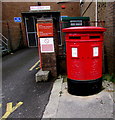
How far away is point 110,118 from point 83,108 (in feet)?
→ 1.58

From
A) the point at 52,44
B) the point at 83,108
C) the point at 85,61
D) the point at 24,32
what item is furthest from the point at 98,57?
the point at 24,32

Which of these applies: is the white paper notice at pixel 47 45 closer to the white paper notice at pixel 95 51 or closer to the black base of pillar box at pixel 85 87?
the black base of pillar box at pixel 85 87

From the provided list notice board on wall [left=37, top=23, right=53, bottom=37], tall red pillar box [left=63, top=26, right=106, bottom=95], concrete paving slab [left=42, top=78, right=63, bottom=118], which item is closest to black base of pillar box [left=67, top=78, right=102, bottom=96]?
tall red pillar box [left=63, top=26, right=106, bottom=95]

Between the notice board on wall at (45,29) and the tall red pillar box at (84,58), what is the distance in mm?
1127

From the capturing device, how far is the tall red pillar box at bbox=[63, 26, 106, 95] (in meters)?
2.49

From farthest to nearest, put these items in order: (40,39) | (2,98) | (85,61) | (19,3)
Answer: (19,3) < (40,39) < (2,98) < (85,61)

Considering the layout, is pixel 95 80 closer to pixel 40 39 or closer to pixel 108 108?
pixel 108 108

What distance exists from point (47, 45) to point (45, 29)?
0.48m

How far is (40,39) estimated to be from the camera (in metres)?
3.76

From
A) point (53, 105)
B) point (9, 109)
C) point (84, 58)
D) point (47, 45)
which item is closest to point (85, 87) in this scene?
point (84, 58)

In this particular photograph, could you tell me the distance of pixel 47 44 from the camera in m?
3.79

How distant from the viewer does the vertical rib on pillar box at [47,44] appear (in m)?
3.64

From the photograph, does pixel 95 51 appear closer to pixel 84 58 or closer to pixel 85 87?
pixel 84 58

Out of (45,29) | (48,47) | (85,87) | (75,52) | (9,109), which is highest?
(45,29)
